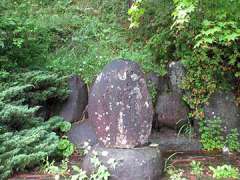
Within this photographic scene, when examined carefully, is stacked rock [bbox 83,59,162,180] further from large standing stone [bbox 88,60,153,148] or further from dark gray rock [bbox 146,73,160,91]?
dark gray rock [bbox 146,73,160,91]

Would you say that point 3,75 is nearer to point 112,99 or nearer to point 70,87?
point 70,87

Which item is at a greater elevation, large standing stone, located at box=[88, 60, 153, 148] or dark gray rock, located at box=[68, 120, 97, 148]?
large standing stone, located at box=[88, 60, 153, 148]

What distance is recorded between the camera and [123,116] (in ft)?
16.2

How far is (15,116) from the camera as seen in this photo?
561 cm

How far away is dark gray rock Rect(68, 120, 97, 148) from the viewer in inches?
247

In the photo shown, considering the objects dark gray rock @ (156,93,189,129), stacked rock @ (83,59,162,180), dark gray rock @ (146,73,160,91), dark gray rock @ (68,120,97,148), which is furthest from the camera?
dark gray rock @ (146,73,160,91)

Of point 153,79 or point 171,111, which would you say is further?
point 153,79

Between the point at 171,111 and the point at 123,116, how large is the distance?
5.95ft

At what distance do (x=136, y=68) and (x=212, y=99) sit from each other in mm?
1950

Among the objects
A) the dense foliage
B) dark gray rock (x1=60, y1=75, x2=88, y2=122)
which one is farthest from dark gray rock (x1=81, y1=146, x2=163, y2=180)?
dark gray rock (x1=60, y1=75, x2=88, y2=122)

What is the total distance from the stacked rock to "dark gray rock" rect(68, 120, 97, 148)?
123 cm

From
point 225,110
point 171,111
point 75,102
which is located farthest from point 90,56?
point 225,110

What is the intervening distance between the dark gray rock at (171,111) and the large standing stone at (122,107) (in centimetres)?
153

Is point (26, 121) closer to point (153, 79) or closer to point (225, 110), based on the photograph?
point (153, 79)
